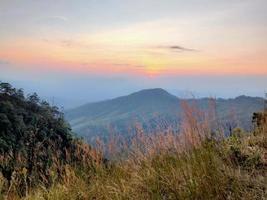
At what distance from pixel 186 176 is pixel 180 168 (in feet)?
1.15

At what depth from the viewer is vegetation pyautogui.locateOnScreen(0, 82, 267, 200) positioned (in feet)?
14.9

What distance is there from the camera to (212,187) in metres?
4.45

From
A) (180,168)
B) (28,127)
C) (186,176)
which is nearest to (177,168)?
(180,168)

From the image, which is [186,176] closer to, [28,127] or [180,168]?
[180,168]

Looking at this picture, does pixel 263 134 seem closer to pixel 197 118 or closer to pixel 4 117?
pixel 197 118

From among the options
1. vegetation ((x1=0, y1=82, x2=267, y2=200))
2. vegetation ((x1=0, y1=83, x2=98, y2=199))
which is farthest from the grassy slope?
vegetation ((x1=0, y1=83, x2=98, y2=199))

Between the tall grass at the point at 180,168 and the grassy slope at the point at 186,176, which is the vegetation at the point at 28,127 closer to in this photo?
the tall grass at the point at 180,168

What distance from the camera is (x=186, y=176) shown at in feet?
15.6

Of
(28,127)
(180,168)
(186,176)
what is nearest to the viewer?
(186,176)

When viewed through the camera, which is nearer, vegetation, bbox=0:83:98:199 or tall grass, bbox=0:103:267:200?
tall grass, bbox=0:103:267:200

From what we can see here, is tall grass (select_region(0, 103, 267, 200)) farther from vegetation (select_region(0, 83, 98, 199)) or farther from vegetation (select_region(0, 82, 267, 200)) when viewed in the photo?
vegetation (select_region(0, 83, 98, 199))

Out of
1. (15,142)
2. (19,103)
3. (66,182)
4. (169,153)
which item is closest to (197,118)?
(169,153)

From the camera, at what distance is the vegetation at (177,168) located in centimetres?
454

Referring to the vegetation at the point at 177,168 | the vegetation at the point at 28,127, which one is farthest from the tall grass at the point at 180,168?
the vegetation at the point at 28,127
